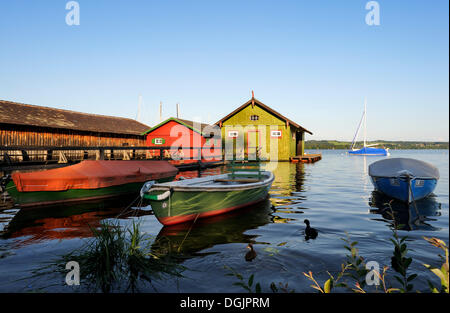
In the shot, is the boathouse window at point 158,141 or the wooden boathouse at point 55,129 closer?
the wooden boathouse at point 55,129

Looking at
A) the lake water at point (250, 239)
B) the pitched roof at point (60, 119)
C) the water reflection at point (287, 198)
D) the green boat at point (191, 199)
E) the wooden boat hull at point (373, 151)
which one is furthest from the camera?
the wooden boat hull at point (373, 151)

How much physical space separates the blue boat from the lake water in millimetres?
538

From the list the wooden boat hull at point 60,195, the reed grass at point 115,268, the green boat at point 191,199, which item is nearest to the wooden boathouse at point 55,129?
the wooden boat hull at point 60,195

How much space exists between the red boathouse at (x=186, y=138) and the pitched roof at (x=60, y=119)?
3385mm

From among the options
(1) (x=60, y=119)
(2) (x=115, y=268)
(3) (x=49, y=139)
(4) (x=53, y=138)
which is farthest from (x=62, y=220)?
(1) (x=60, y=119)

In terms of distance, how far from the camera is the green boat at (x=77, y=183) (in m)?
10.7

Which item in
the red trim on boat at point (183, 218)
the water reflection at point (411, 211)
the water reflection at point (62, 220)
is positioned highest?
the red trim on boat at point (183, 218)

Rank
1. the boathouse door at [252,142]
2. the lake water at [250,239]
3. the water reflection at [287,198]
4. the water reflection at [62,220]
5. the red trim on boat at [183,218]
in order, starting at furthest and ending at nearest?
the boathouse door at [252,142] → the water reflection at [287,198] → the red trim on boat at [183,218] → the water reflection at [62,220] → the lake water at [250,239]

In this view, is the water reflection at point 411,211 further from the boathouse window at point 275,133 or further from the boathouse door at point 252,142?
the boathouse door at point 252,142

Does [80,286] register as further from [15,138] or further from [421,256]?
[15,138]

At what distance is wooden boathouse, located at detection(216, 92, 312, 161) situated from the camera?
34469mm

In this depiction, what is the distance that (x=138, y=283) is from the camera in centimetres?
470

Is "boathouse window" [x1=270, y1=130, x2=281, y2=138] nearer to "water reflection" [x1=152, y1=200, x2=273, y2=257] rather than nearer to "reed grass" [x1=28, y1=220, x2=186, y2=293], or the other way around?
"water reflection" [x1=152, y1=200, x2=273, y2=257]

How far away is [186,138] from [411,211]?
27412 mm
